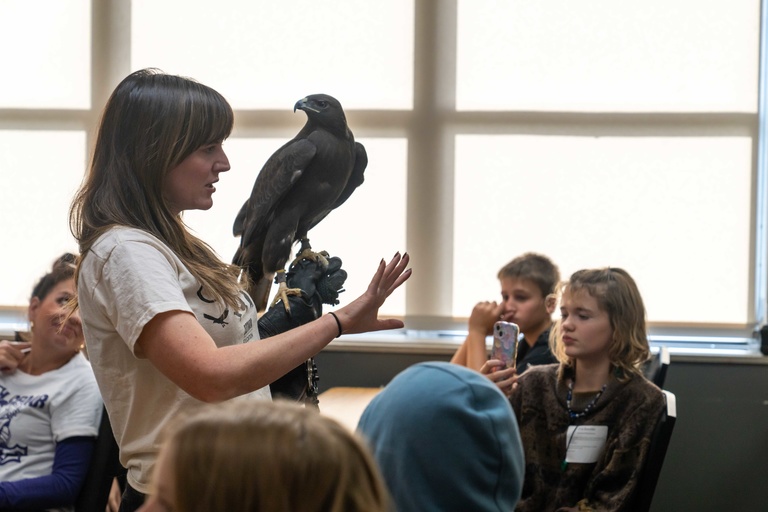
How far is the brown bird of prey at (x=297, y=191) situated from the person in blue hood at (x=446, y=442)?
96 cm

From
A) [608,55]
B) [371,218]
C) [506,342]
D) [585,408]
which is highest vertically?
[608,55]

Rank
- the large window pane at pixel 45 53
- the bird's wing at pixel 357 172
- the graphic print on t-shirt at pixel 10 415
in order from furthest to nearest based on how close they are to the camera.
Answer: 1. the large window pane at pixel 45 53
2. the graphic print on t-shirt at pixel 10 415
3. the bird's wing at pixel 357 172

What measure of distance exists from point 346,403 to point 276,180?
141 cm

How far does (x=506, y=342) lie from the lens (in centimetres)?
239

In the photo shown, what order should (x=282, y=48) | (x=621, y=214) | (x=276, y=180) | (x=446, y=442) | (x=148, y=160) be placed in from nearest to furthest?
(x=446, y=442) < (x=148, y=160) < (x=276, y=180) < (x=621, y=214) < (x=282, y=48)

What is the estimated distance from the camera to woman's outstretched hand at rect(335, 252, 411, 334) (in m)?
1.30

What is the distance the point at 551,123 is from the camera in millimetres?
3848

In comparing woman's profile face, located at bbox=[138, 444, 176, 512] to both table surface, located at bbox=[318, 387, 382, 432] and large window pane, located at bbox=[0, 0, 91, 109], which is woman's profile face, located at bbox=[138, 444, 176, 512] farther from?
large window pane, located at bbox=[0, 0, 91, 109]

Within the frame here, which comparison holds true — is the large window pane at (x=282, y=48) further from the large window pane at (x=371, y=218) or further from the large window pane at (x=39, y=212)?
the large window pane at (x=39, y=212)

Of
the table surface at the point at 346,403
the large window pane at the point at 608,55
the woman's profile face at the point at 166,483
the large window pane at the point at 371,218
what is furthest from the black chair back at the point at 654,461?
the large window pane at the point at 608,55

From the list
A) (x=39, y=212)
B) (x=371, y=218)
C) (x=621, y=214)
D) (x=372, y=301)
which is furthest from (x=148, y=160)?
(x=39, y=212)

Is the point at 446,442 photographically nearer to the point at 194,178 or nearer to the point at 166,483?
the point at 166,483

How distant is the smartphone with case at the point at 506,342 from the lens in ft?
7.84

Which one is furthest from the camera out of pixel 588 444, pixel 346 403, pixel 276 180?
pixel 346 403
